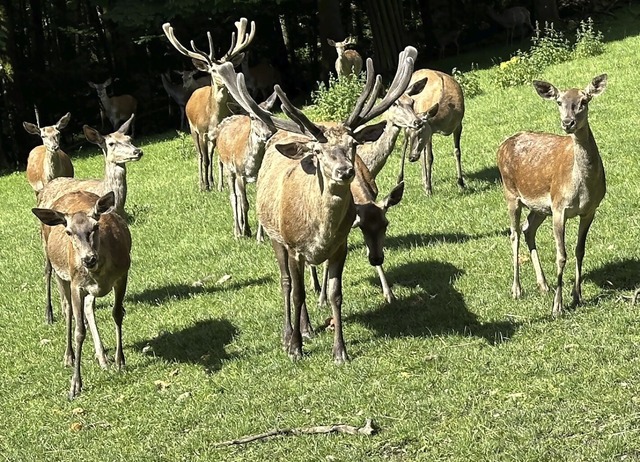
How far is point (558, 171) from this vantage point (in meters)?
7.81

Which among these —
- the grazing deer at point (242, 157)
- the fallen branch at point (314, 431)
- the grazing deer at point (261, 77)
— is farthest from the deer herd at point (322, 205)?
the grazing deer at point (261, 77)

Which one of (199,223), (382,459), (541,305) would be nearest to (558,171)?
(541,305)

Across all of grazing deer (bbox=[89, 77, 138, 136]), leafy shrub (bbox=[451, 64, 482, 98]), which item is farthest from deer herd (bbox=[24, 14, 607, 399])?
grazing deer (bbox=[89, 77, 138, 136])

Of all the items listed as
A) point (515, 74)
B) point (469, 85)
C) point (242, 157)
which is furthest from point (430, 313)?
point (515, 74)

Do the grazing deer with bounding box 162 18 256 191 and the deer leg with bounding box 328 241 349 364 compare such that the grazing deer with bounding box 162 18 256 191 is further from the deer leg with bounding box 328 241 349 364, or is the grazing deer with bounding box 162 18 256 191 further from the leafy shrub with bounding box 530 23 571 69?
the deer leg with bounding box 328 241 349 364

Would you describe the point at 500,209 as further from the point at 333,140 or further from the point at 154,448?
the point at 154,448

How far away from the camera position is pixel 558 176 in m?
7.77

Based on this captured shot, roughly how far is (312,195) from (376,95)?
2.88 feet

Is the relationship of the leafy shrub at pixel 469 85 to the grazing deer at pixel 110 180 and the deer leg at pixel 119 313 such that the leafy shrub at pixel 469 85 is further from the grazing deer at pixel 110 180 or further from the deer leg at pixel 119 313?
the deer leg at pixel 119 313

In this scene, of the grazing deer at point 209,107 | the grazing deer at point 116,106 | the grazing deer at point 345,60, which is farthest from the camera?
the grazing deer at point 116,106

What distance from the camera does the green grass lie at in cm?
597

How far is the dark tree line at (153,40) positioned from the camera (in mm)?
23188

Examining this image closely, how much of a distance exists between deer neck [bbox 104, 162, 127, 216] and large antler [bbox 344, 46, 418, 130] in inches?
140

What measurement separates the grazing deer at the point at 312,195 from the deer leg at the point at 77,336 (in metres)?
1.61
